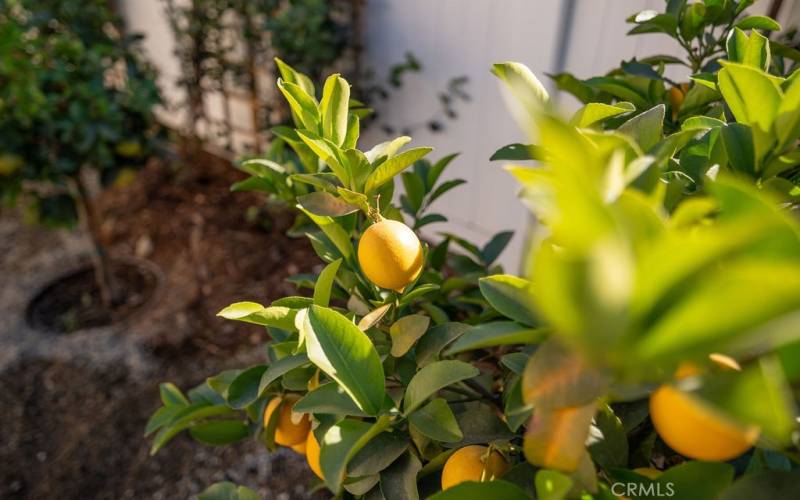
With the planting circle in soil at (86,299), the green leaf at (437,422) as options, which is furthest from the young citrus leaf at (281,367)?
the planting circle in soil at (86,299)

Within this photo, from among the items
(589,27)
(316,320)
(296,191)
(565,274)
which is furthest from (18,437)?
(589,27)

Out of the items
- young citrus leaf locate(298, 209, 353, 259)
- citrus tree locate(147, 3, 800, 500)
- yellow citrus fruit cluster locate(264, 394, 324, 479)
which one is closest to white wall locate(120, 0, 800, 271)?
citrus tree locate(147, 3, 800, 500)

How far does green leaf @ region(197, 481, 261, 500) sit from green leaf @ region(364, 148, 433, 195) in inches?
15.7

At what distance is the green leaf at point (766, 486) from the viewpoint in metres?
0.35

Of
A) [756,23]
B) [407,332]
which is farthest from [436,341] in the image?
[756,23]

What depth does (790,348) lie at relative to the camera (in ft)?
0.92

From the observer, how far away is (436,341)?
55 centimetres

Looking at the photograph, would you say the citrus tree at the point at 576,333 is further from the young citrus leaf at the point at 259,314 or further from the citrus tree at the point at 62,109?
the citrus tree at the point at 62,109

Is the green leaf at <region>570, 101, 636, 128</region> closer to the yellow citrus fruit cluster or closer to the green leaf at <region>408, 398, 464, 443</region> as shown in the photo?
the green leaf at <region>408, 398, 464, 443</region>

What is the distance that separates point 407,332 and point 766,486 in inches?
11.7

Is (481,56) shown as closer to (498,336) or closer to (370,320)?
(370,320)

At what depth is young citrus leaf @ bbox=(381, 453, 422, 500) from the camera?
487mm

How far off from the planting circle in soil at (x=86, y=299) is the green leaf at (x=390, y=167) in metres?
1.86

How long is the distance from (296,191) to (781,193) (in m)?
0.53
